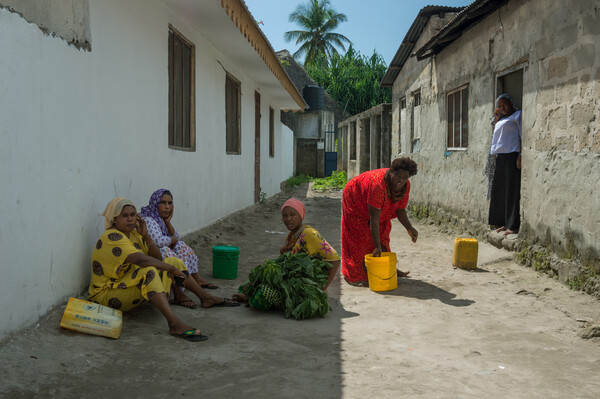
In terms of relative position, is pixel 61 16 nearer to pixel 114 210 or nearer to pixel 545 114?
pixel 114 210

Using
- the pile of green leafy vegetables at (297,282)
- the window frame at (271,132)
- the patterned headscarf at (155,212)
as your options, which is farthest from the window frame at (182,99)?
the window frame at (271,132)

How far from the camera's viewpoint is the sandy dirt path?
2.68 metres

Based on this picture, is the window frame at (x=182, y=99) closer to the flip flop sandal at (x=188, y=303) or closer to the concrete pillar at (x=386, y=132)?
the flip flop sandal at (x=188, y=303)

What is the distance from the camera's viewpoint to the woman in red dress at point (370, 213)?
4832mm

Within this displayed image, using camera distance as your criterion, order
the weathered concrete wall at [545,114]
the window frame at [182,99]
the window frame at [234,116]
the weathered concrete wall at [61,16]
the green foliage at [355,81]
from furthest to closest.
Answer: the green foliage at [355,81], the window frame at [234,116], the window frame at [182,99], the weathered concrete wall at [545,114], the weathered concrete wall at [61,16]

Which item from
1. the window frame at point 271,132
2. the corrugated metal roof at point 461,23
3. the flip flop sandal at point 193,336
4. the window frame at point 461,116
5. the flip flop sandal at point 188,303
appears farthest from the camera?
the window frame at point 271,132

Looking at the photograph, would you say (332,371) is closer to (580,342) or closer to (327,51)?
(580,342)

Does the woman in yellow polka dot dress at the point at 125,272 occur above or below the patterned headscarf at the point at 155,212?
below

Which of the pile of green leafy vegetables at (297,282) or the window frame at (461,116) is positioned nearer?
the pile of green leafy vegetables at (297,282)

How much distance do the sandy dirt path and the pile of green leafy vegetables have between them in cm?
14

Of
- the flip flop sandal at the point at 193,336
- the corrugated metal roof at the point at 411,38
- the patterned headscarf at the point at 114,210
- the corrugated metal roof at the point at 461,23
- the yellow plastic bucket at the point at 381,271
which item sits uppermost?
the corrugated metal roof at the point at 411,38

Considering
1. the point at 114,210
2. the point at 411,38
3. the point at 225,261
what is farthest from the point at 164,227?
the point at 411,38

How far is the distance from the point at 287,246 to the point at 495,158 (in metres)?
3.66

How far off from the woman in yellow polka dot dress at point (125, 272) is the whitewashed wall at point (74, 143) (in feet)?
0.82
